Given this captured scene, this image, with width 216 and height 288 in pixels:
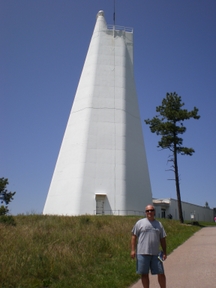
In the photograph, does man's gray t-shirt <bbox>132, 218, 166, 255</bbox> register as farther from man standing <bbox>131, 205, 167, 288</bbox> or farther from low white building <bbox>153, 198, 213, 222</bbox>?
low white building <bbox>153, 198, 213, 222</bbox>

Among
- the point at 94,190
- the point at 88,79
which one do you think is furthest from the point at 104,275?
the point at 88,79

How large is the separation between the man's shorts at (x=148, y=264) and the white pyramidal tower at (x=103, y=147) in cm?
1957

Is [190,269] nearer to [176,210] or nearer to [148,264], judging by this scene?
[148,264]

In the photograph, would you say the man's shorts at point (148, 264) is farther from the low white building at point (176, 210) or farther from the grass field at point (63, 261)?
the low white building at point (176, 210)

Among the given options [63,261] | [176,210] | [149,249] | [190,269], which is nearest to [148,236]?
[149,249]

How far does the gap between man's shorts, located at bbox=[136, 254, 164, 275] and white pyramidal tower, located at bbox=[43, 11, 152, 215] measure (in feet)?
64.2

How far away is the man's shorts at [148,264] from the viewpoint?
19.9 feet

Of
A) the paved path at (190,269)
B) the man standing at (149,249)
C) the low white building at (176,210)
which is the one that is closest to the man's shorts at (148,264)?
the man standing at (149,249)

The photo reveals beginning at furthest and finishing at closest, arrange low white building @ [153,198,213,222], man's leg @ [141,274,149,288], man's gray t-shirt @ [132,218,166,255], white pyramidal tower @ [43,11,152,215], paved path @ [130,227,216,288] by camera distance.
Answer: low white building @ [153,198,213,222] → white pyramidal tower @ [43,11,152,215] → paved path @ [130,227,216,288] → man's gray t-shirt @ [132,218,166,255] → man's leg @ [141,274,149,288]

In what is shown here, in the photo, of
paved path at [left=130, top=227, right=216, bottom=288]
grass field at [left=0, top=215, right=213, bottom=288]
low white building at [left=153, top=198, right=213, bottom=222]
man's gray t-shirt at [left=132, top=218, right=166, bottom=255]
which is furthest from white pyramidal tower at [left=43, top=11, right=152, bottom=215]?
man's gray t-shirt at [left=132, top=218, right=166, bottom=255]

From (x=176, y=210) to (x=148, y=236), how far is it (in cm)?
4283

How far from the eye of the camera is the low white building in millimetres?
42375

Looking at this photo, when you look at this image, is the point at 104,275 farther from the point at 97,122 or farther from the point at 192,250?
the point at 97,122

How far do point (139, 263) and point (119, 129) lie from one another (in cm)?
2180
